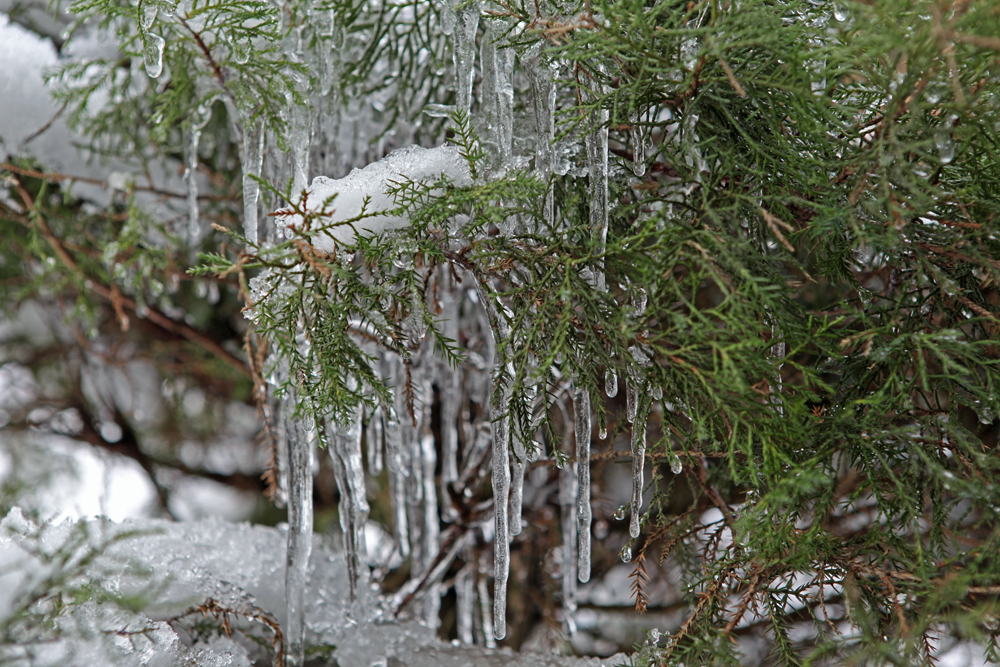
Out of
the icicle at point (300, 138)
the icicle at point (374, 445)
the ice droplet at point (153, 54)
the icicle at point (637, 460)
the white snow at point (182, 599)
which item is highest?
the ice droplet at point (153, 54)

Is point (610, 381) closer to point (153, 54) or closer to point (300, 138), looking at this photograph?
point (300, 138)

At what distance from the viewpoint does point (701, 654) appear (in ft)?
2.02

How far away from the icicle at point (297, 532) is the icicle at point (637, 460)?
1.19 ft

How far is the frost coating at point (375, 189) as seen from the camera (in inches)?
24.7

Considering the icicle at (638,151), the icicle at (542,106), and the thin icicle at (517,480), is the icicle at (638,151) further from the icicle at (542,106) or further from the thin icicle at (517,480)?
the thin icicle at (517,480)

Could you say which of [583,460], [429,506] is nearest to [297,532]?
[429,506]

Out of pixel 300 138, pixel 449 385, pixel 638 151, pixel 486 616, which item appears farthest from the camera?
pixel 486 616

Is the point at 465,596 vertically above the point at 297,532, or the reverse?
the point at 297,532

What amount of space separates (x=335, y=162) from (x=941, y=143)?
2.05 ft

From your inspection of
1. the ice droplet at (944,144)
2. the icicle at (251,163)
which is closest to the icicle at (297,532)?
the icicle at (251,163)

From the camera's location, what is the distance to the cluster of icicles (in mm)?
638

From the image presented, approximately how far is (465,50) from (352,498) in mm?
501

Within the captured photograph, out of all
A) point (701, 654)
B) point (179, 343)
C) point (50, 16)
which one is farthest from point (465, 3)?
point (179, 343)

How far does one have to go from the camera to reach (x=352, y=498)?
81cm
